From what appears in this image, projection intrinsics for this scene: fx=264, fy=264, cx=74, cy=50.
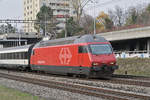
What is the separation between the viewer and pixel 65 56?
1948 centimetres

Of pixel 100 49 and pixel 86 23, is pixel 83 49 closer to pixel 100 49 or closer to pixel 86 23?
pixel 100 49

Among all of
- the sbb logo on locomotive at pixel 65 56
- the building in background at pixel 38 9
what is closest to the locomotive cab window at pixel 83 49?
the sbb logo on locomotive at pixel 65 56

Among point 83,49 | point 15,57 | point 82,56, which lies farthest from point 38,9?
point 82,56

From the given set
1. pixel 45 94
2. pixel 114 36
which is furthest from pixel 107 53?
pixel 114 36

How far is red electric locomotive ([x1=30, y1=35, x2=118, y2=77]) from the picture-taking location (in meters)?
16.7

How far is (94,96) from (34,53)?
1436 centimetres

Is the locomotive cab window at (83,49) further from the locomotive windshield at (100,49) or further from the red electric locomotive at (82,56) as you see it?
the locomotive windshield at (100,49)

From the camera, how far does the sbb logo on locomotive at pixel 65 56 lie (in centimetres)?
1900

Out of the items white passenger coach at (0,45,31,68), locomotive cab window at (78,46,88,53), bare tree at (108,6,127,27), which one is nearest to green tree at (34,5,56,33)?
bare tree at (108,6,127,27)

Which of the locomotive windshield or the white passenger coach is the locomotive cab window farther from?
the white passenger coach

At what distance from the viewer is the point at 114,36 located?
4447 cm

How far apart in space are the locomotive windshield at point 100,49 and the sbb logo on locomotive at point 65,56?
2191 millimetres

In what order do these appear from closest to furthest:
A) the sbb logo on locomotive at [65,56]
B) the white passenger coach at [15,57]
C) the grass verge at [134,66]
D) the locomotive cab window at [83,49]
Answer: the locomotive cab window at [83,49]
the sbb logo on locomotive at [65,56]
the grass verge at [134,66]
the white passenger coach at [15,57]

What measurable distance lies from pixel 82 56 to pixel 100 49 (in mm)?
1297
